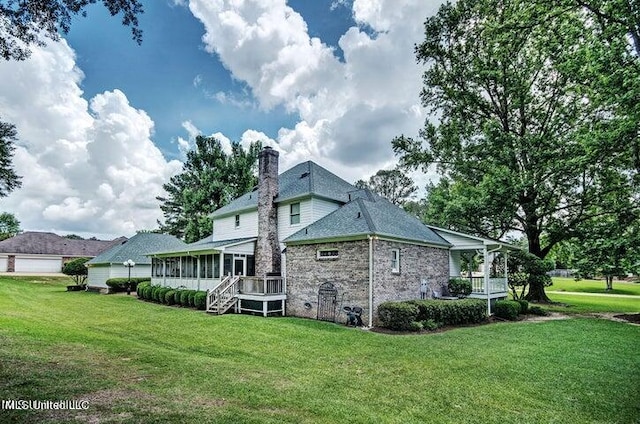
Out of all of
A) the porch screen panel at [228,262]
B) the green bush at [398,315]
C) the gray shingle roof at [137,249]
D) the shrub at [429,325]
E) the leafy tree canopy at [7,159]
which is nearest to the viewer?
the green bush at [398,315]

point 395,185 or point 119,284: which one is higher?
point 395,185

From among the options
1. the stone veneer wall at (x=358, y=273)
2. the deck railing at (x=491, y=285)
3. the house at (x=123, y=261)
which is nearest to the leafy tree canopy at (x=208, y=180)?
the house at (x=123, y=261)

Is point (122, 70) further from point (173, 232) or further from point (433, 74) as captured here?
point (173, 232)

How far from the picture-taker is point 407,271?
591 inches

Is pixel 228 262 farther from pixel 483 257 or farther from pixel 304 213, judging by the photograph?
pixel 483 257

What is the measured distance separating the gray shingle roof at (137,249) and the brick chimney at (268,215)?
12.5 m

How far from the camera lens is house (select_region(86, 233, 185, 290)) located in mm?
29422

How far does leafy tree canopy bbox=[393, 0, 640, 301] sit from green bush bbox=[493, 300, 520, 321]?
5453 mm

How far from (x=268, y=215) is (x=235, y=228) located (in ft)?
15.1

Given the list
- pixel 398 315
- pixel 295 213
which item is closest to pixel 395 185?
pixel 295 213

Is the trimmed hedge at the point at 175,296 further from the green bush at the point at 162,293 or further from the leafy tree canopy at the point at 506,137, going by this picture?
the leafy tree canopy at the point at 506,137

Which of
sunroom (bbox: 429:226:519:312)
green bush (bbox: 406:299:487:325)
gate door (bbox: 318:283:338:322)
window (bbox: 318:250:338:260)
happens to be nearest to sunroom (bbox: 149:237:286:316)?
gate door (bbox: 318:283:338:322)

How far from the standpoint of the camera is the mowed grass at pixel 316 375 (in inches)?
194

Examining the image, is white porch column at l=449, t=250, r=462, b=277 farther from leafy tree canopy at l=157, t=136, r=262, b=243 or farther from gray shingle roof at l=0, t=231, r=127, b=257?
gray shingle roof at l=0, t=231, r=127, b=257
